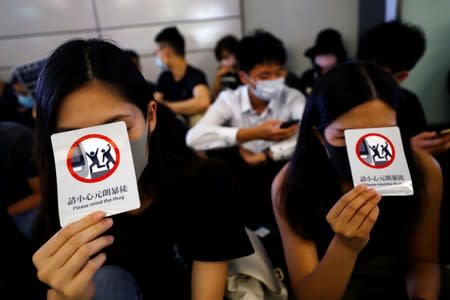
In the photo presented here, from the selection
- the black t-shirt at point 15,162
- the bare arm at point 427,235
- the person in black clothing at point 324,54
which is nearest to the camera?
the bare arm at point 427,235

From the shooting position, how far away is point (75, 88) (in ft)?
2.39

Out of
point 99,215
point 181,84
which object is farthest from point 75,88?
point 181,84

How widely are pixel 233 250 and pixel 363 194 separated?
381mm

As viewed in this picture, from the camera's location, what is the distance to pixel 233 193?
964 mm

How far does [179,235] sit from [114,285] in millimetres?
238

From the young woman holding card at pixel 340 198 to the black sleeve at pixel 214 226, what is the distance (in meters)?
0.20

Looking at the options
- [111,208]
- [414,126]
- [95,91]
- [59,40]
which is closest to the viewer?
[111,208]

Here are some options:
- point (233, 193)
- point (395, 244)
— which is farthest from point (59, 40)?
point (395, 244)

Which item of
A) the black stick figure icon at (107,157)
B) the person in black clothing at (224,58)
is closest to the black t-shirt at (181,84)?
the person in black clothing at (224,58)

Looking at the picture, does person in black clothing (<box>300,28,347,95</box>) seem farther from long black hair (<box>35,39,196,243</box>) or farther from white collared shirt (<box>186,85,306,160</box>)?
long black hair (<box>35,39,196,243</box>)

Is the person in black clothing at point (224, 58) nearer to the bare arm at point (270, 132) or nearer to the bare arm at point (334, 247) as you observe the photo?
the bare arm at point (270, 132)

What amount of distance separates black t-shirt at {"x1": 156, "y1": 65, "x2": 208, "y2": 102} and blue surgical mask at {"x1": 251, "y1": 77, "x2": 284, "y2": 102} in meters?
0.90

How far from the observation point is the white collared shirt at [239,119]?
1840mm

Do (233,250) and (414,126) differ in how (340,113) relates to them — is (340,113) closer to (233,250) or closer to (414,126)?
(233,250)
